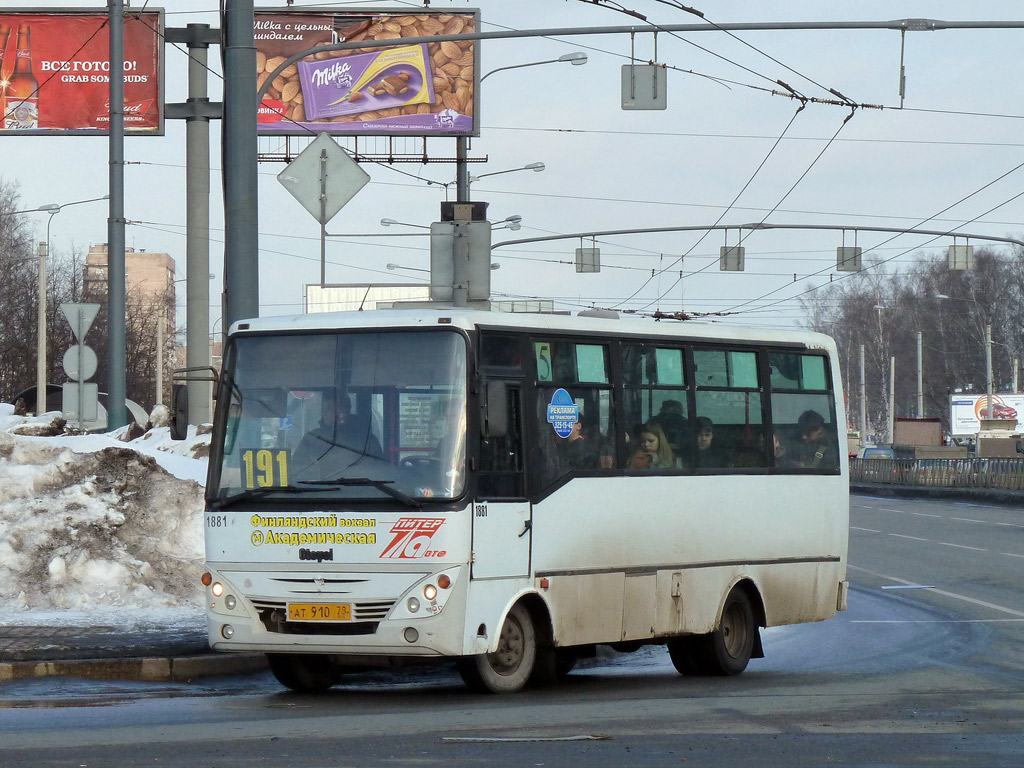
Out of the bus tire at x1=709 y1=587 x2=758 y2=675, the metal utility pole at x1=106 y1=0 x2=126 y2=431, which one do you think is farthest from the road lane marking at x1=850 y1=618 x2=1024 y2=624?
the metal utility pole at x1=106 y1=0 x2=126 y2=431

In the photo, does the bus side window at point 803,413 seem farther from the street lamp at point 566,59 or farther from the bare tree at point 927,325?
the bare tree at point 927,325

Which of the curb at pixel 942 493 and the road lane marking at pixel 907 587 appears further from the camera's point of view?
the curb at pixel 942 493

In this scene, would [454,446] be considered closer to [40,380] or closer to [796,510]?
[796,510]

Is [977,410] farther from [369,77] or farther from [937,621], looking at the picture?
[937,621]

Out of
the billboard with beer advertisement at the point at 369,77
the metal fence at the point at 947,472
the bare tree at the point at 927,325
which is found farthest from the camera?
the bare tree at the point at 927,325

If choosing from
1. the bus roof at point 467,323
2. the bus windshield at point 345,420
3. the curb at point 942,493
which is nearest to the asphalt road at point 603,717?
the bus windshield at point 345,420

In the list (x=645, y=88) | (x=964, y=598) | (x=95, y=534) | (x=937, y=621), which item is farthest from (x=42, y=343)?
(x=937, y=621)

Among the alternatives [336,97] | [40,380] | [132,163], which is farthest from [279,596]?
[132,163]

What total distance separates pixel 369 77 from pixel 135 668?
96.6 ft

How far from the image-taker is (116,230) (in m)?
23.6

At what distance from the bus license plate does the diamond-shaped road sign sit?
5615mm

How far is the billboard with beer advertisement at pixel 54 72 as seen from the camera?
3666 centimetres

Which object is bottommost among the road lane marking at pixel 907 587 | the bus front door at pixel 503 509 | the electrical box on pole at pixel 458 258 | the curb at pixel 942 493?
the curb at pixel 942 493

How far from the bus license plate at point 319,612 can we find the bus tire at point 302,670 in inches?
24.5
